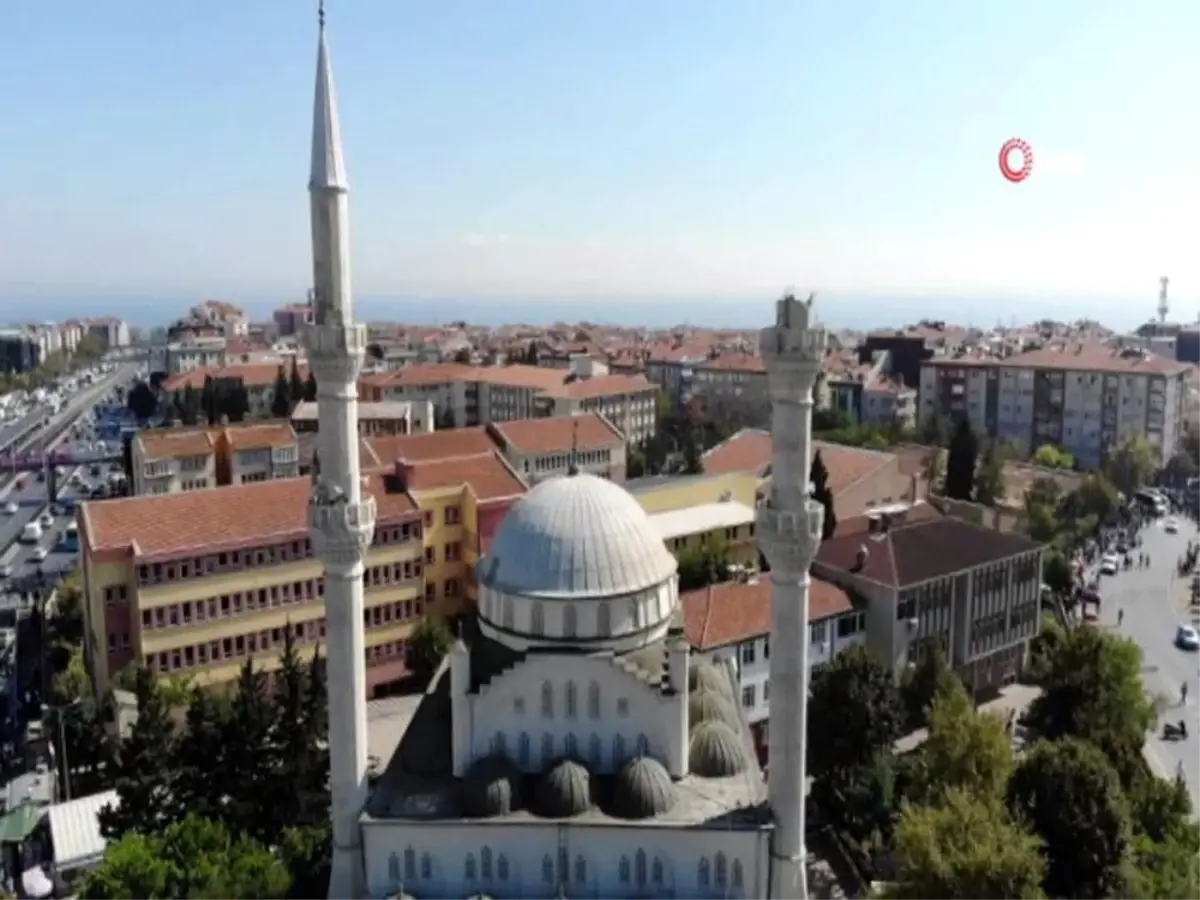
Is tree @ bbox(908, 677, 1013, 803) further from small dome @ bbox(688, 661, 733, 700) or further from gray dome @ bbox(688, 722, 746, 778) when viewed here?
gray dome @ bbox(688, 722, 746, 778)

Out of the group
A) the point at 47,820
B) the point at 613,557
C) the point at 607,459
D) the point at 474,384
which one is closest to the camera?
the point at 613,557

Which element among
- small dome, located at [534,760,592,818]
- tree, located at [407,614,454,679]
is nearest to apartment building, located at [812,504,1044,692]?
tree, located at [407,614,454,679]

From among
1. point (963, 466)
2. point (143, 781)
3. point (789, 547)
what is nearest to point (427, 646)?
point (143, 781)

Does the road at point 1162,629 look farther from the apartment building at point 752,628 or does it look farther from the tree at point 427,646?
the tree at point 427,646

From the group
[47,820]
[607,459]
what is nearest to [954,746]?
[47,820]

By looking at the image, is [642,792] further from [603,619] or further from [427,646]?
[427,646]

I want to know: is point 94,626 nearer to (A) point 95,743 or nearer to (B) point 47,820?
(A) point 95,743

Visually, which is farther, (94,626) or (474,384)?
(474,384)
